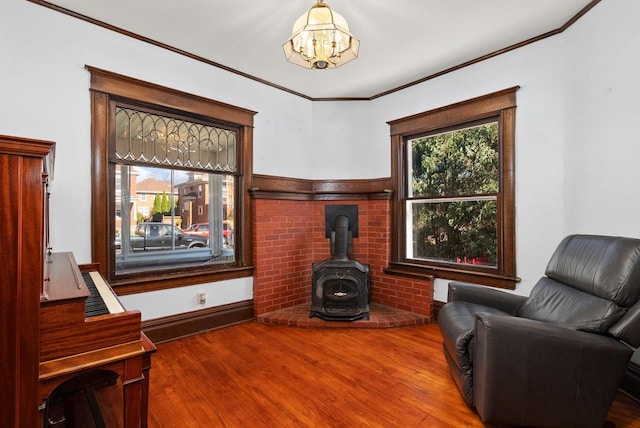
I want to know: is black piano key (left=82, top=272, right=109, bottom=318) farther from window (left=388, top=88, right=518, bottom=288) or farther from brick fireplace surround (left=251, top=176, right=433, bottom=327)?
window (left=388, top=88, right=518, bottom=288)

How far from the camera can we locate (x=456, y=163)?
11.1 ft

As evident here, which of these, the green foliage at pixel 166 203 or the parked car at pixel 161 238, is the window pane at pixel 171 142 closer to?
the green foliage at pixel 166 203

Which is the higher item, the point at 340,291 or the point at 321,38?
the point at 321,38

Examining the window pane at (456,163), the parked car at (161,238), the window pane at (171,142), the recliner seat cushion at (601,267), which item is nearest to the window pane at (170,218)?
the parked car at (161,238)

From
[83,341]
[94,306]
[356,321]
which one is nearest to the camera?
[83,341]

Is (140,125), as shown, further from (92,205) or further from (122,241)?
(122,241)

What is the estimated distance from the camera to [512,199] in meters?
2.90

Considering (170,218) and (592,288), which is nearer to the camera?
(592,288)

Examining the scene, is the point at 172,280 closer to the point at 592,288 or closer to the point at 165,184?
the point at 165,184

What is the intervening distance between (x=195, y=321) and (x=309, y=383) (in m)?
1.45

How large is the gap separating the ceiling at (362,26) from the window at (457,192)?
534 millimetres

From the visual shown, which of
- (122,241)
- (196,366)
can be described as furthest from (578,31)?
(122,241)

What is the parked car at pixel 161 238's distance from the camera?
289 centimetres

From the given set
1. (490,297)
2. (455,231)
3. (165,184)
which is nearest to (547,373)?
(490,297)
